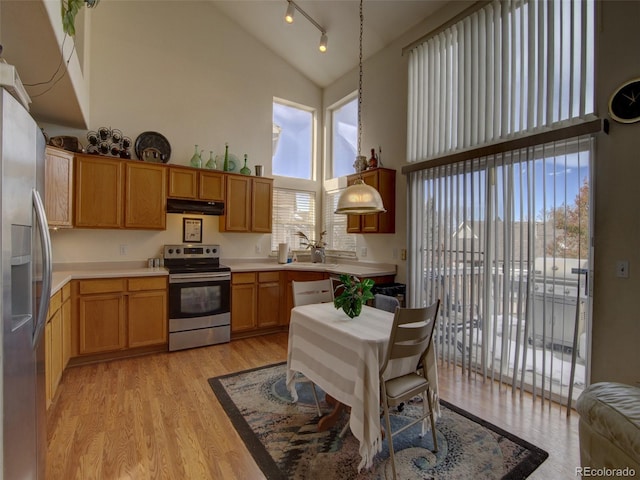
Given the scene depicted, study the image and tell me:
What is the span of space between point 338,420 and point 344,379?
0.62 m

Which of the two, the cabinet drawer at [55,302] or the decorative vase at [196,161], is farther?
the decorative vase at [196,161]

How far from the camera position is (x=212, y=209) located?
4203 millimetres

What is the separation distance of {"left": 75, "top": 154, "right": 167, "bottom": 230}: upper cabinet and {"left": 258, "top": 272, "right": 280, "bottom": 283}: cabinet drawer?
4.53ft

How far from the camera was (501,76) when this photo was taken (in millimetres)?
2926

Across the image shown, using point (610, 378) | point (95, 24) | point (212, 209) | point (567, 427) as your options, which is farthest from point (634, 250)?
point (95, 24)

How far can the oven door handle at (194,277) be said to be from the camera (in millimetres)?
3706

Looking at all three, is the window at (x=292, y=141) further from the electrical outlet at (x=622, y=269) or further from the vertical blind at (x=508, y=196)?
the electrical outlet at (x=622, y=269)

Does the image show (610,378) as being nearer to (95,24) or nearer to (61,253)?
(61,253)

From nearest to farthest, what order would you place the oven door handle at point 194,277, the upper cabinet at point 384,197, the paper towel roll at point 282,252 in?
the oven door handle at point 194,277 → the upper cabinet at point 384,197 → the paper towel roll at point 282,252

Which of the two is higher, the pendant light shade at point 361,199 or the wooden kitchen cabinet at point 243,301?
the pendant light shade at point 361,199

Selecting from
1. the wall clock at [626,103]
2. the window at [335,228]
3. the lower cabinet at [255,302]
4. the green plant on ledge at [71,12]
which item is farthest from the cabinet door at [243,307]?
the wall clock at [626,103]

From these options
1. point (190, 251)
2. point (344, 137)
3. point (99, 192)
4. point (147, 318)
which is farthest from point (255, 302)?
point (344, 137)

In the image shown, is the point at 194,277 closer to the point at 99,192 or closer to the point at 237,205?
the point at 237,205

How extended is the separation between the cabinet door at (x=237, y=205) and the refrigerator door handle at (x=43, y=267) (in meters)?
2.96
